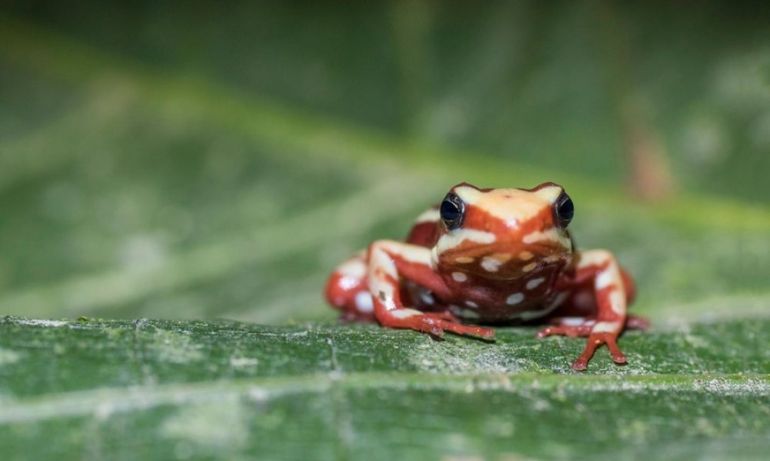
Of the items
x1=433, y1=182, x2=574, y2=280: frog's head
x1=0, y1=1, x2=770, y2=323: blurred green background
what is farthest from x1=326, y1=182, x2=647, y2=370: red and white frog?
x1=0, y1=1, x2=770, y2=323: blurred green background

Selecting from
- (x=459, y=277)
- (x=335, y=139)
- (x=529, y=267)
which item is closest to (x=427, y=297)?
(x=459, y=277)

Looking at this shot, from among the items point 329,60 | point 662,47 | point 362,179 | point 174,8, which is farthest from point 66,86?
point 662,47

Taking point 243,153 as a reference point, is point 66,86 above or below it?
above

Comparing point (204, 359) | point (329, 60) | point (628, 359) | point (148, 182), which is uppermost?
point (329, 60)

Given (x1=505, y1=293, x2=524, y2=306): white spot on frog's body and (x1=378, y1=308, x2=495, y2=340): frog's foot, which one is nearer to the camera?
(x1=378, y1=308, x2=495, y2=340): frog's foot

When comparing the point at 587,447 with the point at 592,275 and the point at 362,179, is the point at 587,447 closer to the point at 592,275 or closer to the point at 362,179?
the point at 592,275

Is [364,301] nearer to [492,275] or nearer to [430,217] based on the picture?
[430,217]

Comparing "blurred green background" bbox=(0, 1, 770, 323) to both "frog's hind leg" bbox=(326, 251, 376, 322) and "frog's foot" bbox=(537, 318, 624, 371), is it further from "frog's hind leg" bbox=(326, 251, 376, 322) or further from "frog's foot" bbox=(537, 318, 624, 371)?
"frog's foot" bbox=(537, 318, 624, 371)
